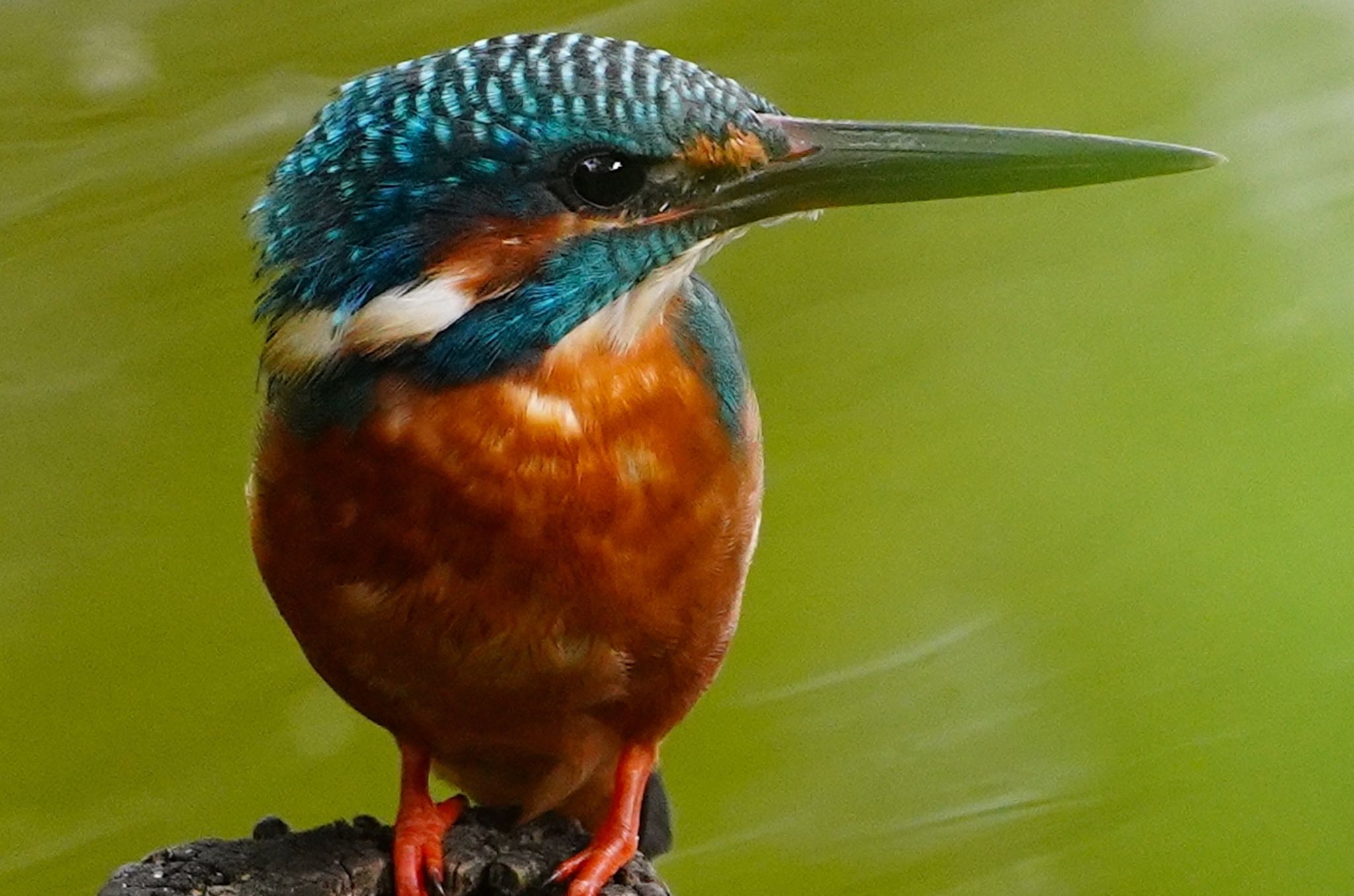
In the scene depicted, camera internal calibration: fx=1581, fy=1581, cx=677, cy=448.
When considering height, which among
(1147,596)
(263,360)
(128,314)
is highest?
(128,314)

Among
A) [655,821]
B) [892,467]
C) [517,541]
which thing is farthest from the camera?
[892,467]

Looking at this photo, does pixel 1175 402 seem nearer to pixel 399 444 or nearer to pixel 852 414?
pixel 852 414

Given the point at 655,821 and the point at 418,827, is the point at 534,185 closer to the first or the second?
the point at 418,827

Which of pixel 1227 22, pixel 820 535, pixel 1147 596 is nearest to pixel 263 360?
pixel 820 535

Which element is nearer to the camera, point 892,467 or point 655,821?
point 655,821

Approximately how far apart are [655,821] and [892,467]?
2.54 feet

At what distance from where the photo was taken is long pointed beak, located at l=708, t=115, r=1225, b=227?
963 millimetres

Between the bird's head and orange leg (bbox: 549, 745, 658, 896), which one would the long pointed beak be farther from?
orange leg (bbox: 549, 745, 658, 896)

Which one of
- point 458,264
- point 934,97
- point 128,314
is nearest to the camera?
point 458,264

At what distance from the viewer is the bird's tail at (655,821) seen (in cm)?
140

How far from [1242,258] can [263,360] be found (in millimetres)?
1470

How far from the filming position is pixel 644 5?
1924 millimetres

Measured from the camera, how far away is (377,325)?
3.14ft

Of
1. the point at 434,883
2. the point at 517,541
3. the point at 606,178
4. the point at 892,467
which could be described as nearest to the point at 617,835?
the point at 434,883
